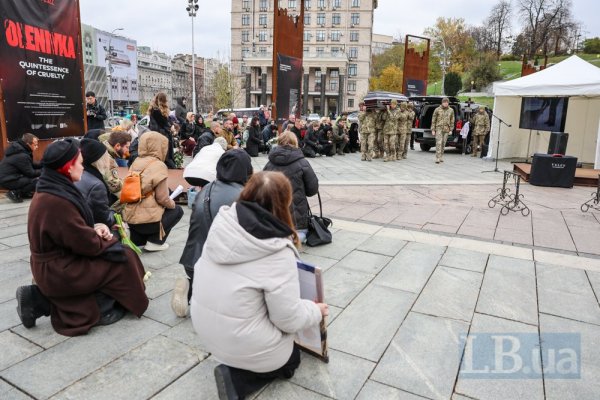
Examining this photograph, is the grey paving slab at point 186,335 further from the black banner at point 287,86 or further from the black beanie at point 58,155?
the black banner at point 287,86

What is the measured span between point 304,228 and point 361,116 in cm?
1018

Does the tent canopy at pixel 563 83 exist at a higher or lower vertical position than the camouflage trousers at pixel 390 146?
higher

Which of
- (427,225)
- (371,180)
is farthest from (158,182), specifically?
(371,180)

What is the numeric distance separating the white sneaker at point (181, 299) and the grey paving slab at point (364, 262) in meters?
1.82

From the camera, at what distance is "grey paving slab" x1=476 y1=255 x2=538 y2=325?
3.64 meters

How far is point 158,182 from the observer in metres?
4.65

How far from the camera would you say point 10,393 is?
2471 mm

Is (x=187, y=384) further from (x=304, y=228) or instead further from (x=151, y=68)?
(x=151, y=68)

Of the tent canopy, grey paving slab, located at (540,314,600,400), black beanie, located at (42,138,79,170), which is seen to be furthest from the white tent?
black beanie, located at (42,138,79,170)

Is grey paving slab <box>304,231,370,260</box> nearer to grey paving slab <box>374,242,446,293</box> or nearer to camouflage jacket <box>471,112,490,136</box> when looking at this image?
grey paving slab <box>374,242,446,293</box>

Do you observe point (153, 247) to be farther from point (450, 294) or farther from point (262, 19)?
point (262, 19)

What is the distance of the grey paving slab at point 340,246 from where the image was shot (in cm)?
509

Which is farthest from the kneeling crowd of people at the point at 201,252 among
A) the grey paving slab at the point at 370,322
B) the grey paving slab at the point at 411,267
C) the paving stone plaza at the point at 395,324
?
the grey paving slab at the point at 411,267

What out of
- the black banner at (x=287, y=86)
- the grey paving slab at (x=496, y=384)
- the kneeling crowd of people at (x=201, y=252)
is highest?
the black banner at (x=287, y=86)
